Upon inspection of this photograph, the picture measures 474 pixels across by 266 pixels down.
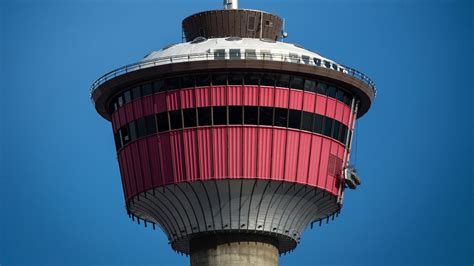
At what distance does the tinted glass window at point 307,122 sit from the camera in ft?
453

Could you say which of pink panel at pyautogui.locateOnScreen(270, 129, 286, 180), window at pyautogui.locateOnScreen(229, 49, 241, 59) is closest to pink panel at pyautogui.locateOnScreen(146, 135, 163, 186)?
window at pyautogui.locateOnScreen(229, 49, 241, 59)

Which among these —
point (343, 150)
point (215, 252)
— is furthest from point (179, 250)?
point (343, 150)

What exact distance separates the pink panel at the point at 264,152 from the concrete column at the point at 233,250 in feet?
16.0

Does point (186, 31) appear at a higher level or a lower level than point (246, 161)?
higher

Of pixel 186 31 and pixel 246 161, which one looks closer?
pixel 246 161

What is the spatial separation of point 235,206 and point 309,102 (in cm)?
877

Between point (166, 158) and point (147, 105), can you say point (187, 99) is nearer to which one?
point (147, 105)

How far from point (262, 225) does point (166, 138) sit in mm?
8815

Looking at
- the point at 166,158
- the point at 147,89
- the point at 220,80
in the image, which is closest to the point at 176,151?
the point at 166,158

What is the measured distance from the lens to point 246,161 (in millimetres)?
136375

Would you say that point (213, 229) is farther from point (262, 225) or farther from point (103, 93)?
point (103, 93)

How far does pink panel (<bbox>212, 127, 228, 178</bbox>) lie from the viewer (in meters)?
136

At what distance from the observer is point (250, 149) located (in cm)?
13675

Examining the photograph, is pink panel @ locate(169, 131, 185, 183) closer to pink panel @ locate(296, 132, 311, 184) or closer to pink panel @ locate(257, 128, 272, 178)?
pink panel @ locate(257, 128, 272, 178)
